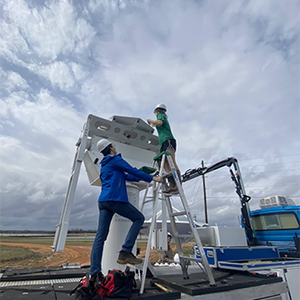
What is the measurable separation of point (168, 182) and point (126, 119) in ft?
8.67

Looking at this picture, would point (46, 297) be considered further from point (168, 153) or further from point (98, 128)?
point (98, 128)

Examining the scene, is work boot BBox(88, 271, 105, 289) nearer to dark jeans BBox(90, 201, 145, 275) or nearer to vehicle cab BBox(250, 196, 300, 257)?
dark jeans BBox(90, 201, 145, 275)

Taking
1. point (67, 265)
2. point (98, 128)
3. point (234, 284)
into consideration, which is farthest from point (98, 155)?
point (234, 284)

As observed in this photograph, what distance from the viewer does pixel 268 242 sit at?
7168 mm

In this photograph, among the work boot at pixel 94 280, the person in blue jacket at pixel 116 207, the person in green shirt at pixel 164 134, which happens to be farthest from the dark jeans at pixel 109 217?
→ the person in green shirt at pixel 164 134

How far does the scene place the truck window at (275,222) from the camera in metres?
6.67

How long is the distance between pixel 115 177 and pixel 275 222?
245 inches

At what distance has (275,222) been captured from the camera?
712cm

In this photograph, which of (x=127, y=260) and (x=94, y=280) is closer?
(x=94, y=280)

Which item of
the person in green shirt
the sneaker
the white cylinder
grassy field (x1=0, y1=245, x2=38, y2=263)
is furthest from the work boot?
grassy field (x1=0, y1=245, x2=38, y2=263)

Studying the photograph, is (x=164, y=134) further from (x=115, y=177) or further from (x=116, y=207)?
(x=116, y=207)

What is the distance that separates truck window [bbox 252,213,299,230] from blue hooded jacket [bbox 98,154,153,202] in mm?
5689

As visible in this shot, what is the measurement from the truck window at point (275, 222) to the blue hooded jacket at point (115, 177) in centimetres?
569

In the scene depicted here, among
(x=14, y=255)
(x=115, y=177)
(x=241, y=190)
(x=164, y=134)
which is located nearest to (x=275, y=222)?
(x=241, y=190)
